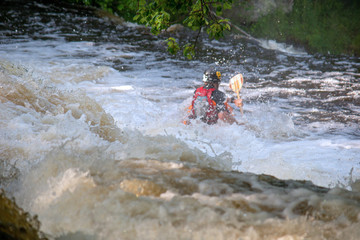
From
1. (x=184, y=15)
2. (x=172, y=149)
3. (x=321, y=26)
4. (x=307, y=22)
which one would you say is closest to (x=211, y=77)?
(x=184, y=15)

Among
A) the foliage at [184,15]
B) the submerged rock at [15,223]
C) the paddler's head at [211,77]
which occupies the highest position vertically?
the foliage at [184,15]

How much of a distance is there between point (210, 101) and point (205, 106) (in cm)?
12

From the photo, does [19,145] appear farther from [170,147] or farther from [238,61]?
[238,61]

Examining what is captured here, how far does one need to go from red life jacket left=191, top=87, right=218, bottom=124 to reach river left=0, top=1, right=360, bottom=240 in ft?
0.54

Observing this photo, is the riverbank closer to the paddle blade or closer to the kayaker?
the paddle blade

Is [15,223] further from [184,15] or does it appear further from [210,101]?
[210,101]

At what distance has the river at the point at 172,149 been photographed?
2090 mm

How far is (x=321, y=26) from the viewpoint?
14062 millimetres

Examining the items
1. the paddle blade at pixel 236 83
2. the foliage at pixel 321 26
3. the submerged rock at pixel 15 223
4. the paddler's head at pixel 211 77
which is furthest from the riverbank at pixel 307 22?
the submerged rock at pixel 15 223

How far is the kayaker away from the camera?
5715 millimetres

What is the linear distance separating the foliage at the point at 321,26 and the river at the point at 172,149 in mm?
1412

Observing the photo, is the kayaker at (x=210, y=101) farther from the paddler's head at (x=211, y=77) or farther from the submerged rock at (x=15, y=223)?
the submerged rock at (x=15, y=223)

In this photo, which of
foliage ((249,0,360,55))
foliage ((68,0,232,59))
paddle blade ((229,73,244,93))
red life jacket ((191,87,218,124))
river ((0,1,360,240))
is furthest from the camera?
foliage ((249,0,360,55))

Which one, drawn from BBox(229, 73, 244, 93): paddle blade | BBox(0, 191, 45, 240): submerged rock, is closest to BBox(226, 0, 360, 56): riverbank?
BBox(229, 73, 244, 93): paddle blade
